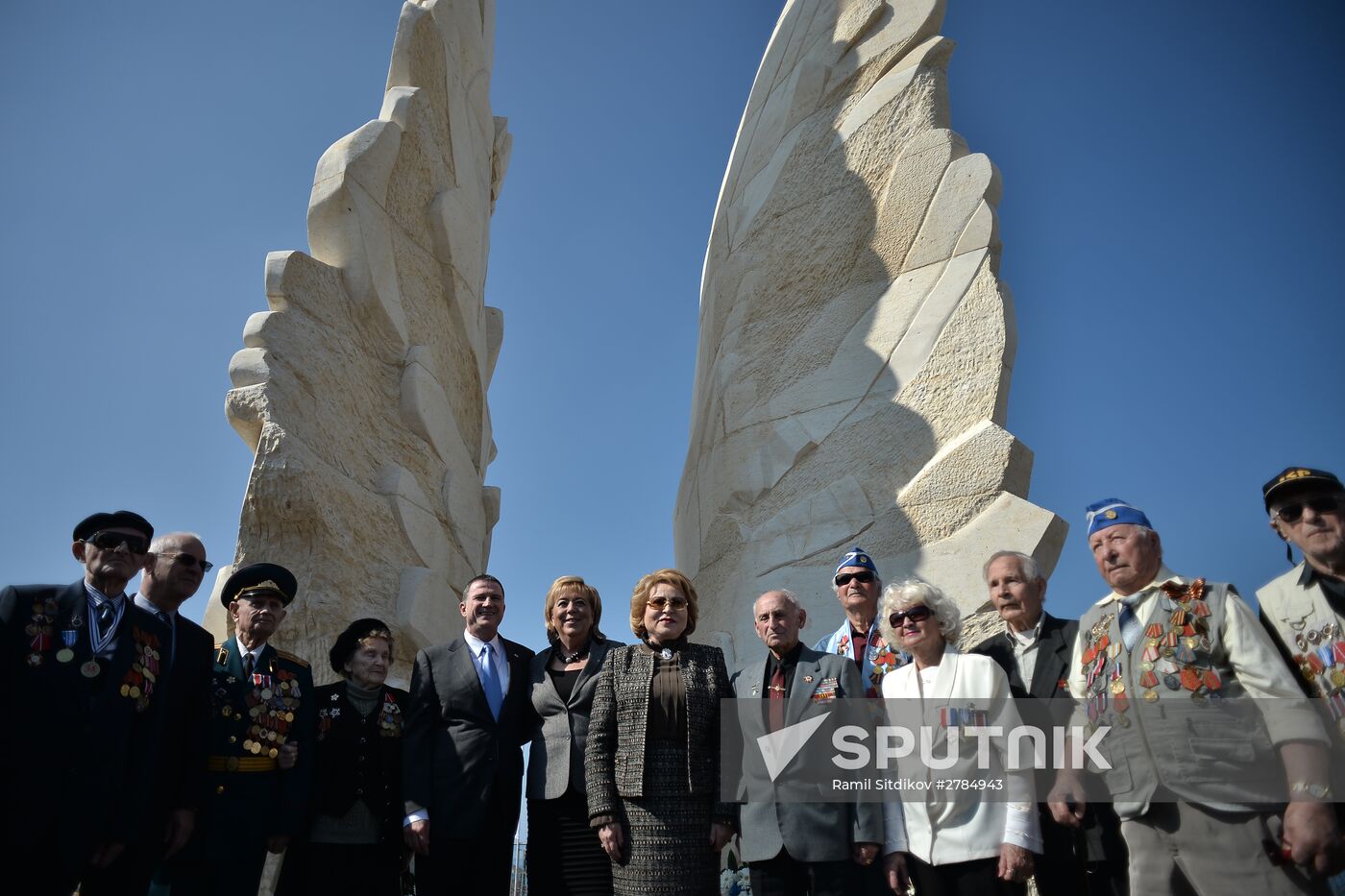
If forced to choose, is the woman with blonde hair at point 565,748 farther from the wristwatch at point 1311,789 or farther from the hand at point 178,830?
the wristwatch at point 1311,789

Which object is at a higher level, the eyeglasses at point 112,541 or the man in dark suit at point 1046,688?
the eyeglasses at point 112,541

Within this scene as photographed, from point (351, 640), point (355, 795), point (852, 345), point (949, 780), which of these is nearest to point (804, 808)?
point (949, 780)

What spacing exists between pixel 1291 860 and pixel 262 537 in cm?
395

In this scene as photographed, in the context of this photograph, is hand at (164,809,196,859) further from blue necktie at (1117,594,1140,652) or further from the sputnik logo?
blue necktie at (1117,594,1140,652)

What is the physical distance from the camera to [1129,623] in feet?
8.27

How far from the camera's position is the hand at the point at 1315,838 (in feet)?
6.79

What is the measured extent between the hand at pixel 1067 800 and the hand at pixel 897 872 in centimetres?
40

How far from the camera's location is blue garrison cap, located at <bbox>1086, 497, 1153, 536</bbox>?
256 cm

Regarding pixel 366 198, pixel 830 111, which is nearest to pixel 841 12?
pixel 830 111

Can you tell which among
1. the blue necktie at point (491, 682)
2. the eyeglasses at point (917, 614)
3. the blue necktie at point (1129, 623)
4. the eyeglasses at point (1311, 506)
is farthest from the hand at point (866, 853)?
the eyeglasses at point (1311, 506)

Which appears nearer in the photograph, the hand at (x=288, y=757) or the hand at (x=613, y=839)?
the hand at (x=613, y=839)

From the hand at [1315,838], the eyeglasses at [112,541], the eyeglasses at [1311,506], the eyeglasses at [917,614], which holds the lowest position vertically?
the hand at [1315,838]

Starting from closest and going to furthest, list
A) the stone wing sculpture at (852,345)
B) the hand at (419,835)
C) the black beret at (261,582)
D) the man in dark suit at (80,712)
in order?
the man in dark suit at (80,712) → the hand at (419,835) → the black beret at (261,582) → the stone wing sculpture at (852,345)

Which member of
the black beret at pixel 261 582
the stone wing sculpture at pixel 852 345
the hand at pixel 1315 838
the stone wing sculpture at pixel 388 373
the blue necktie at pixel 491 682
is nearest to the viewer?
the hand at pixel 1315 838
